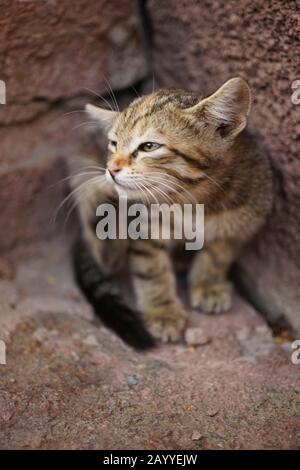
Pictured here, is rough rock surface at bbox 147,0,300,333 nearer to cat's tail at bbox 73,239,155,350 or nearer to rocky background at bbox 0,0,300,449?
rocky background at bbox 0,0,300,449

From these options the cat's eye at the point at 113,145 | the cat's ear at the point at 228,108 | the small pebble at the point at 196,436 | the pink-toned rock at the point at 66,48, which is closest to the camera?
the small pebble at the point at 196,436

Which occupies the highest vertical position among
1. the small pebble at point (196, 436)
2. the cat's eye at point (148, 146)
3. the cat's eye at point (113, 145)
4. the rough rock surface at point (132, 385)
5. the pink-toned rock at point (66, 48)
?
the pink-toned rock at point (66, 48)

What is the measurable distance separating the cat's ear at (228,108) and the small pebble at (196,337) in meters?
0.68

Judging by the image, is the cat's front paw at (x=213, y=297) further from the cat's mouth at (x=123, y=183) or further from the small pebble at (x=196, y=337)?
the cat's mouth at (x=123, y=183)

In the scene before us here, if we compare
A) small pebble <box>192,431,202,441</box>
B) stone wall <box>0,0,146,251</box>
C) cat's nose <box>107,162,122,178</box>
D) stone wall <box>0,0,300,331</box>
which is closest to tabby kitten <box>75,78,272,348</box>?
cat's nose <box>107,162,122,178</box>

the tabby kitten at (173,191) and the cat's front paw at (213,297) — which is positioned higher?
the tabby kitten at (173,191)

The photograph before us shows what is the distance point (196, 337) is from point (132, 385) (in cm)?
38

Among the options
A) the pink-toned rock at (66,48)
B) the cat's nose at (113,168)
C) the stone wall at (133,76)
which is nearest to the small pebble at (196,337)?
the stone wall at (133,76)

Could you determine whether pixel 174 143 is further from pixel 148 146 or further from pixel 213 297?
pixel 213 297

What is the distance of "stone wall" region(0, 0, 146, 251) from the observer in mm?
1992

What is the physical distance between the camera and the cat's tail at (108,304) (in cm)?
198

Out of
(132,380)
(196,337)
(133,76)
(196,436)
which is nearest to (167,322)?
(196,337)

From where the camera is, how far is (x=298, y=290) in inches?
76.7
